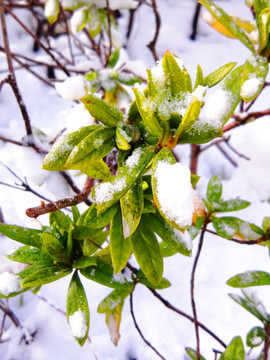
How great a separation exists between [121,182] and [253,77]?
1.20 ft

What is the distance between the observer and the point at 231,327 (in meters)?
0.98

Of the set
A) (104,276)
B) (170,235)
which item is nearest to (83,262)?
(104,276)

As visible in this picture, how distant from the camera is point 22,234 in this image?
0.60 meters

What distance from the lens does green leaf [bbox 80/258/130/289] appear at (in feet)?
1.98

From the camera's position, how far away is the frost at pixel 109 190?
0.43 metres

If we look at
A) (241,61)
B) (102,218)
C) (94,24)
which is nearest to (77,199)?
(102,218)

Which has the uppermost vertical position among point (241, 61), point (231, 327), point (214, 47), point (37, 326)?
point (214, 47)

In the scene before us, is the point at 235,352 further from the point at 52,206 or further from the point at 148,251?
the point at 52,206

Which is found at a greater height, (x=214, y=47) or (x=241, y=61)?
(x=214, y=47)

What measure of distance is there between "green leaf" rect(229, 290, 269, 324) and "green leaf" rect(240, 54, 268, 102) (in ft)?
1.64

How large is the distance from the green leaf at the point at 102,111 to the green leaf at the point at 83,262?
0.25 metres

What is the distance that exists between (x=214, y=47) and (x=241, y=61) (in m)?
0.17

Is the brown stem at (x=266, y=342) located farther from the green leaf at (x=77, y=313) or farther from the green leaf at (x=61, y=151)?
the green leaf at (x=61, y=151)

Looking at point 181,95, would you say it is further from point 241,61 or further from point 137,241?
point 241,61
